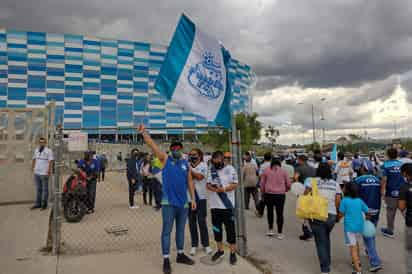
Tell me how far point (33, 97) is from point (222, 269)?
53.7 metres

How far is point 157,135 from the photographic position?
6031 cm

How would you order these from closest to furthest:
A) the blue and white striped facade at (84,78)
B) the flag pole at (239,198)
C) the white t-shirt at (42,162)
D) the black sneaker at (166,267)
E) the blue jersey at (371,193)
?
the black sneaker at (166,267) < the flag pole at (239,198) < the blue jersey at (371,193) < the white t-shirt at (42,162) < the blue and white striped facade at (84,78)

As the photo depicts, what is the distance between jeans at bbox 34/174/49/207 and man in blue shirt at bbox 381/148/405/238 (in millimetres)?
7746

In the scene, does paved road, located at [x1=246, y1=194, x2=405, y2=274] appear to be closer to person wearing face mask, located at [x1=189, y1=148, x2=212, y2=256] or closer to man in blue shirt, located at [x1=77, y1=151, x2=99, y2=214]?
person wearing face mask, located at [x1=189, y1=148, x2=212, y2=256]

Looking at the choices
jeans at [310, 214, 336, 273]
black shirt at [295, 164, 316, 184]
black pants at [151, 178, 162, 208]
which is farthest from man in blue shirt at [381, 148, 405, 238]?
black pants at [151, 178, 162, 208]

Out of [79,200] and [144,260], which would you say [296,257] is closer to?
[144,260]

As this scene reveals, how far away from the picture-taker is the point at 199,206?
5.33m

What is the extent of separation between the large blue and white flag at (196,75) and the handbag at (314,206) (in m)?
1.57

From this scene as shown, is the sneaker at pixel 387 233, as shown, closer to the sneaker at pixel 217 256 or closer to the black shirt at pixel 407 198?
the black shirt at pixel 407 198

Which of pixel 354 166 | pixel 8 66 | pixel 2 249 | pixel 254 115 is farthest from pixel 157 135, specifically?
pixel 2 249

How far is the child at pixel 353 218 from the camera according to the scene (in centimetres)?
461

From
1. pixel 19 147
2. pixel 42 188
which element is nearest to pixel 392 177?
pixel 42 188

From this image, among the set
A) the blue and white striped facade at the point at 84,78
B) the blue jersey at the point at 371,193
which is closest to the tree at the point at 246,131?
the blue and white striped facade at the point at 84,78

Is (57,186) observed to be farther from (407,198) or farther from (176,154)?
(407,198)
